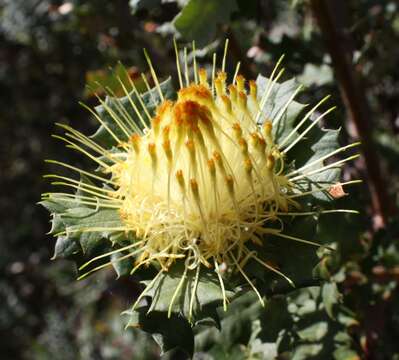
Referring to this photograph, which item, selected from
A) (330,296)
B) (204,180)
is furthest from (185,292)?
(330,296)

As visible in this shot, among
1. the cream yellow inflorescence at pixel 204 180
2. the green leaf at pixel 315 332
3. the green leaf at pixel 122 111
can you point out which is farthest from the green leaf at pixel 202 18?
the green leaf at pixel 315 332

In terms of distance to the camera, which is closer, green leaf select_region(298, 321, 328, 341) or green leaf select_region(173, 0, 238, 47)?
green leaf select_region(173, 0, 238, 47)

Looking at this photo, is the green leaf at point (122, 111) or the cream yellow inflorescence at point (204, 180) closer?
the cream yellow inflorescence at point (204, 180)

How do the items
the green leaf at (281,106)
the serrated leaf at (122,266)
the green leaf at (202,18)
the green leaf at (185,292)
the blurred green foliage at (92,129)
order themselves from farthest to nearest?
the blurred green foliage at (92,129) < the green leaf at (202,18) < the green leaf at (281,106) < the serrated leaf at (122,266) < the green leaf at (185,292)

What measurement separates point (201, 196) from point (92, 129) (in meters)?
2.41

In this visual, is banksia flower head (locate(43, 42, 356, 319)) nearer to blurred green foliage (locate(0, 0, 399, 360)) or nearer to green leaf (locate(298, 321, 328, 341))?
blurred green foliage (locate(0, 0, 399, 360))

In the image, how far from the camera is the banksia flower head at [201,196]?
4.28 feet

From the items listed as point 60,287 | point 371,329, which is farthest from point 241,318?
point 60,287

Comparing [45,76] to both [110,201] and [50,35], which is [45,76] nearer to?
[50,35]

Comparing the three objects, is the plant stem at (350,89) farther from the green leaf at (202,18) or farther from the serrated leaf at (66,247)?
the serrated leaf at (66,247)

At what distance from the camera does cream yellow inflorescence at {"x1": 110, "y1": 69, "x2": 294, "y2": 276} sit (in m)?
1.30

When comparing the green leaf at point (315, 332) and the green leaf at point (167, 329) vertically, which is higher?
the green leaf at point (167, 329)

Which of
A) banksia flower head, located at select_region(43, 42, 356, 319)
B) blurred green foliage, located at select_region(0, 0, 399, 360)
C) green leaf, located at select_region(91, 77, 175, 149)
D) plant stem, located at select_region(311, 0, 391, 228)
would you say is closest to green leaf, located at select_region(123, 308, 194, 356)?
banksia flower head, located at select_region(43, 42, 356, 319)

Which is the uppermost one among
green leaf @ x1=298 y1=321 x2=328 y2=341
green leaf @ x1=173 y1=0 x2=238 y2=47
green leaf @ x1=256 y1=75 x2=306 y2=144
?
green leaf @ x1=173 y1=0 x2=238 y2=47
